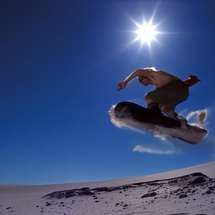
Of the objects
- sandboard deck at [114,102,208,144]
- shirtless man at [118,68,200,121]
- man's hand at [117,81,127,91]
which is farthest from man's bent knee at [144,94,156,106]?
man's hand at [117,81,127,91]

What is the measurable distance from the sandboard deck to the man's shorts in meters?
0.29

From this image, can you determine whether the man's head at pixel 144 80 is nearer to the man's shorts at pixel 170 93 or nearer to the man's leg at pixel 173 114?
the man's shorts at pixel 170 93

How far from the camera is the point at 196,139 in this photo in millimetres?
3457

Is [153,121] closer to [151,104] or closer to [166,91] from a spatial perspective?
[151,104]

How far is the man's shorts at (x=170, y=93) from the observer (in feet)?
11.1

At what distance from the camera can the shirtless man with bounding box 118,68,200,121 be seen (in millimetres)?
3357

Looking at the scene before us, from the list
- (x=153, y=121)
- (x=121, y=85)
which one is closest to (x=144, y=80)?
(x=121, y=85)

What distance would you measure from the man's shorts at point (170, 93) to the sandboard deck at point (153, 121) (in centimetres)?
29

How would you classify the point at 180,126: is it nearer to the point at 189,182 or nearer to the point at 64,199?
the point at 189,182

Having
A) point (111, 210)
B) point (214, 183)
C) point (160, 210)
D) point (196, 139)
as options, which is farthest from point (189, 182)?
point (196, 139)

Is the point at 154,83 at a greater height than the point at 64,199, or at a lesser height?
greater

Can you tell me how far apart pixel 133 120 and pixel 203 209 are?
2259 millimetres

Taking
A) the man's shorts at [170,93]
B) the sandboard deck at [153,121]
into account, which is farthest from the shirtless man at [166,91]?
the sandboard deck at [153,121]

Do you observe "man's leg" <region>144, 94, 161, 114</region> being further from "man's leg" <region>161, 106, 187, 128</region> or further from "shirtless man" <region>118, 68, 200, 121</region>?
"man's leg" <region>161, 106, 187, 128</region>
